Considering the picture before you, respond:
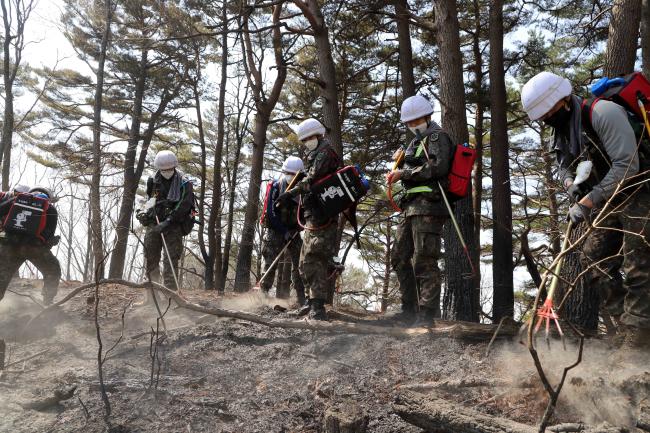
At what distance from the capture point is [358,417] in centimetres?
299

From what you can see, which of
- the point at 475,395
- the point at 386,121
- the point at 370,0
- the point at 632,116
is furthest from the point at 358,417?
the point at 386,121

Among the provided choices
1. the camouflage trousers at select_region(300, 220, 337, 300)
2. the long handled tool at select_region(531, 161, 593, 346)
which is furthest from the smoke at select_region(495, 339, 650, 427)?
the camouflage trousers at select_region(300, 220, 337, 300)

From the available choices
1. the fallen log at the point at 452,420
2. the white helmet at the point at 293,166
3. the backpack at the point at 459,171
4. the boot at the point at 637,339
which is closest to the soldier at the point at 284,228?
the white helmet at the point at 293,166

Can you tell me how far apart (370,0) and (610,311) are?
7.43 m

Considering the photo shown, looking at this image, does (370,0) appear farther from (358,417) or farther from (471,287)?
(358,417)

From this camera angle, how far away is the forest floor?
3238 millimetres

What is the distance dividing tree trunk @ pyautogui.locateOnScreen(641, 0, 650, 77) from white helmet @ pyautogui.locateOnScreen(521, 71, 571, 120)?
15.9ft

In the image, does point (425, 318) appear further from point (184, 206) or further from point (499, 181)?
point (499, 181)

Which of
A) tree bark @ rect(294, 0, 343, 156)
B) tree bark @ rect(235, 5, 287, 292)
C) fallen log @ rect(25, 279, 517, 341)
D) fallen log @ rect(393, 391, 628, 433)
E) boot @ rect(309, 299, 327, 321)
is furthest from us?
tree bark @ rect(235, 5, 287, 292)

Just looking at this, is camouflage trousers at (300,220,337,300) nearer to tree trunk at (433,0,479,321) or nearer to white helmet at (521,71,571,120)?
white helmet at (521,71,571,120)

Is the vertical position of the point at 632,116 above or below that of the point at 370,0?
below

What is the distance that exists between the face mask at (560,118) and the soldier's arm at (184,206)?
484 centimetres

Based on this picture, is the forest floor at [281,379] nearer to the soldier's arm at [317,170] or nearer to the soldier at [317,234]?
the soldier at [317,234]

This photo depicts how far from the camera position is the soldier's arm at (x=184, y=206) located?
689 centimetres
